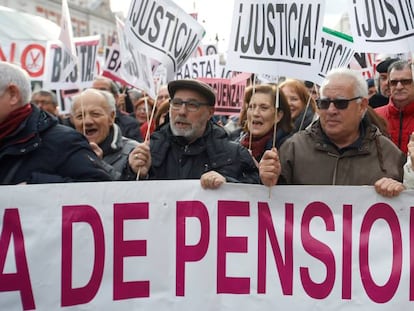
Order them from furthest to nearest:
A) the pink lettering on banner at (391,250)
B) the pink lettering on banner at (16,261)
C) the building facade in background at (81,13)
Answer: the building facade in background at (81,13) → the pink lettering on banner at (391,250) → the pink lettering on banner at (16,261)

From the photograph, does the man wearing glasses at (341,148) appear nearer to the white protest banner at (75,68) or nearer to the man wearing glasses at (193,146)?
the man wearing glasses at (193,146)

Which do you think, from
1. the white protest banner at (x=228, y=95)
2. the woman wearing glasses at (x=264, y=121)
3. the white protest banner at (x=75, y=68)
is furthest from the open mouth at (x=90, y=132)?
the white protest banner at (x=75, y=68)

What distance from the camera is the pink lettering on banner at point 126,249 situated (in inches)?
120

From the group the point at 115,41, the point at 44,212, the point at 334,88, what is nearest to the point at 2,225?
the point at 44,212

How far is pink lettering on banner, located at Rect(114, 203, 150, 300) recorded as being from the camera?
9.98ft

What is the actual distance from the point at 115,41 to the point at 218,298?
20.7ft

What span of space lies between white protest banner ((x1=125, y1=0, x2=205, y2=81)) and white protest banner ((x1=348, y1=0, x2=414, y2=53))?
36.5 inches

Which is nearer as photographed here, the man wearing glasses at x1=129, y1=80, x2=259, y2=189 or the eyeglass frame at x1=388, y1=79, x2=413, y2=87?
the man wearing glasses at x1=129, y1=80, x2=259, y2=189

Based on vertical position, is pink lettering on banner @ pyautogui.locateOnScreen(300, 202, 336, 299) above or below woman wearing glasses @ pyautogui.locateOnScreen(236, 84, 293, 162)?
below

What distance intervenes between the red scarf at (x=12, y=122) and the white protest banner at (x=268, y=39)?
42.0 inches

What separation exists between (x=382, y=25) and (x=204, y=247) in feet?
5.15

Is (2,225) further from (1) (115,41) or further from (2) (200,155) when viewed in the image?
(1) (115,41)

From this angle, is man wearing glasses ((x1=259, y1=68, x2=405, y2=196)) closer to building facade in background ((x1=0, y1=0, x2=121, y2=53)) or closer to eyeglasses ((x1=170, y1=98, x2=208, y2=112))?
eyeglasses ((x1=170, y1=98, x2=208, y2=112))

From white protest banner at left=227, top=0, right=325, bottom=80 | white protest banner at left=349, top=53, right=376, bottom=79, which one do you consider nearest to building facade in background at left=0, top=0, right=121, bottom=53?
white protest banner at left=349, top=53, right=376, bottom=79
